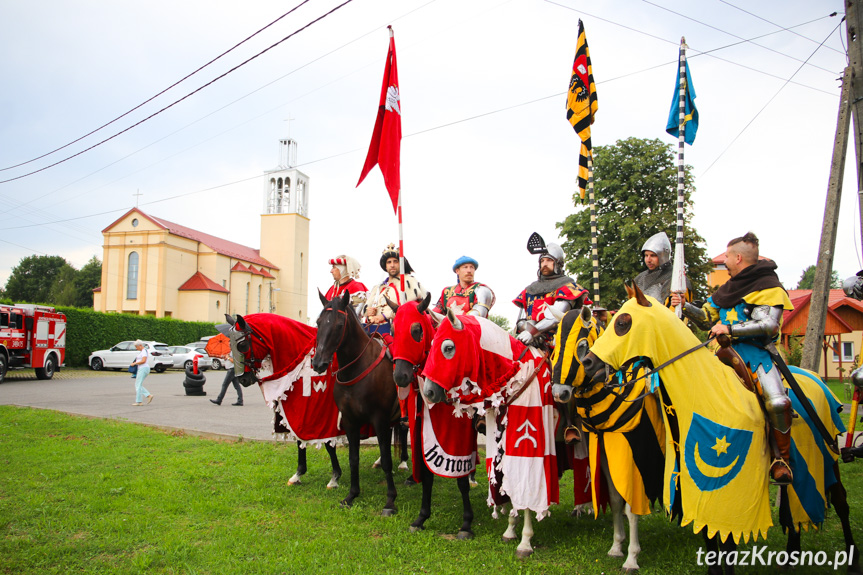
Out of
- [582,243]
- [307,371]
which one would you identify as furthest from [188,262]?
[307,371]

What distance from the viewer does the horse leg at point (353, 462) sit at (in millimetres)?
5985

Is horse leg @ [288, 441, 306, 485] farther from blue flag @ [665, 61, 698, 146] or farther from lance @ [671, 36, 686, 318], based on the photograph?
blue flag @ [665, 61, 698, 146]

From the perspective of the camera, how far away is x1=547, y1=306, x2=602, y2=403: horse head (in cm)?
394

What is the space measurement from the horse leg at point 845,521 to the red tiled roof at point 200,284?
5272 cm

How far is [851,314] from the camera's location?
1081 inches

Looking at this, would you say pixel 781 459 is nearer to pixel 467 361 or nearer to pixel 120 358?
pixel 467 361

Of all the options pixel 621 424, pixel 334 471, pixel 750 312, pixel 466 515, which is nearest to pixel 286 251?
pixel 334 471

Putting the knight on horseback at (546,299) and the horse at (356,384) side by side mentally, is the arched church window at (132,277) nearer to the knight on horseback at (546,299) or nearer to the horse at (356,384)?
the horse at (356,384)

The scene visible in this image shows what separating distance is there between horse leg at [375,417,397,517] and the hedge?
28.3 meters

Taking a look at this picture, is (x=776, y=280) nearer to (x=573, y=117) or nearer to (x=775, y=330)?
(x=775, y=330)

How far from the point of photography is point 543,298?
555 centimetres

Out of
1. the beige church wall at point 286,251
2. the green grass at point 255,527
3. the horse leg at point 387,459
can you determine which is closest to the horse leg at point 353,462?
the green grass at point 255,527

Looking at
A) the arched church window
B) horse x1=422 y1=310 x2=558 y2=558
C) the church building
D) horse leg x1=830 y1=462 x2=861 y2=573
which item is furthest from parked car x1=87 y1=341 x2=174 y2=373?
horse leg x1=830 y1=462 x2=861 y2=573

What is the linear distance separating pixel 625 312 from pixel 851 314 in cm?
3156
